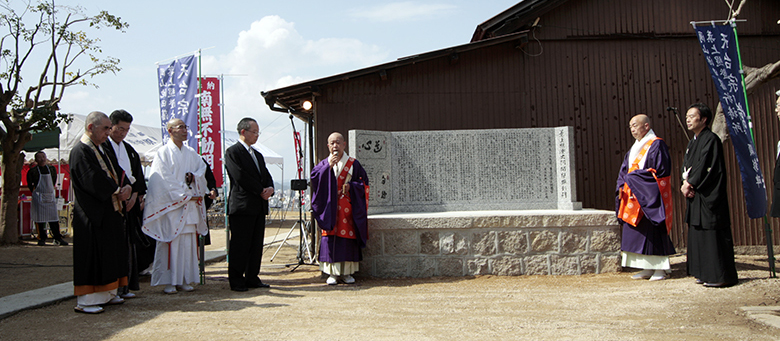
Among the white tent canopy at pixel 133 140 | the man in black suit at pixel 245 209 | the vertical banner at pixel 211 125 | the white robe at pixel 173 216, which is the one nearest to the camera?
the white robe at pixel 173 216

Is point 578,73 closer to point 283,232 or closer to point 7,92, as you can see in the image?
point 283,232

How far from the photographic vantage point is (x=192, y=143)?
7.88 m

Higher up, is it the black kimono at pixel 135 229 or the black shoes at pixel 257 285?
the black kimono at pixel 135 229

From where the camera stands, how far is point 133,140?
17266 millimetres

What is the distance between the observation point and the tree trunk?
414 inches

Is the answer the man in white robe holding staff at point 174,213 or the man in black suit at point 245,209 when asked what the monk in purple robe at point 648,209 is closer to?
the man in black suit at point 245,209

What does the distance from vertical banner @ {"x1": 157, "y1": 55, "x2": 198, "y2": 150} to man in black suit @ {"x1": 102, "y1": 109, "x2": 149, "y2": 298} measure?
2.17 m

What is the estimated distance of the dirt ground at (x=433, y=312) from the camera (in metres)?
3.74

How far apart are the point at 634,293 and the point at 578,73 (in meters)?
4.46

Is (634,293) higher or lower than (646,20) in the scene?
lower

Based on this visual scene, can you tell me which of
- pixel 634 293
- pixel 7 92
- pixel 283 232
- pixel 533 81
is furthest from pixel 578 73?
pixel 7 92

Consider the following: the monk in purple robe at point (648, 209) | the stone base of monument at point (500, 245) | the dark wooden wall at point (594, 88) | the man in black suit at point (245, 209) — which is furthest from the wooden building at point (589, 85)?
the man in black suit at point (245, 209)

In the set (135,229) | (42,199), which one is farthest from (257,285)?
(42,199)

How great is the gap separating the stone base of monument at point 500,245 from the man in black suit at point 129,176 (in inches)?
106
